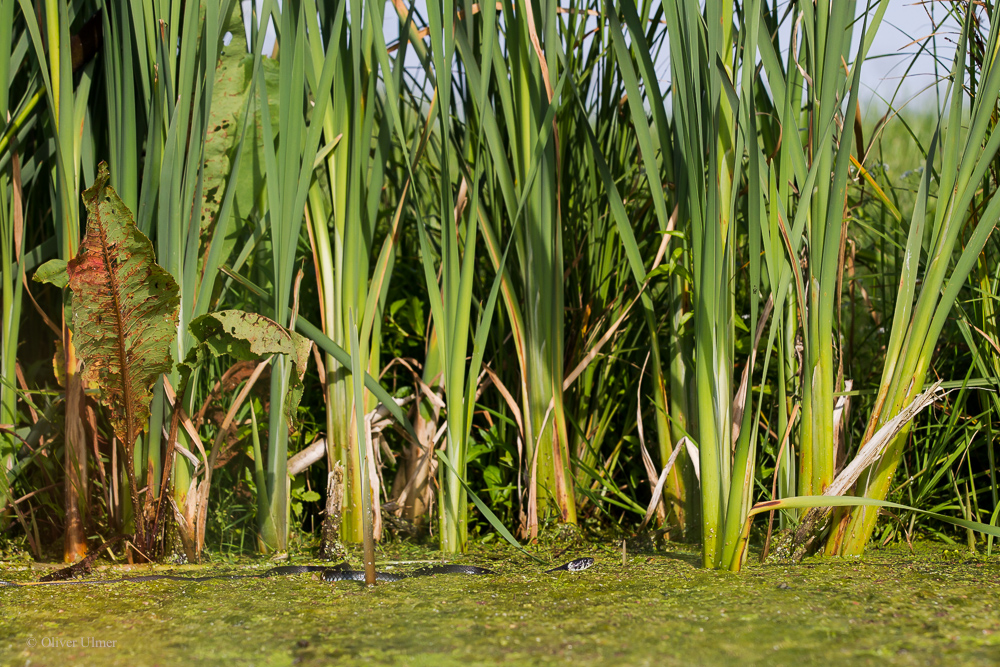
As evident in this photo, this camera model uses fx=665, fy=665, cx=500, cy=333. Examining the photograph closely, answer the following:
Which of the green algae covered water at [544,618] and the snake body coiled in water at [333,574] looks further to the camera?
the snake body coiled in water at [333,574]

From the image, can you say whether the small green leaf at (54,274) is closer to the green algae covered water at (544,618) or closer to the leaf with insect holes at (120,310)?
the leaf with insect holes at (120,310)

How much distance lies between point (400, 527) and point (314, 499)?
0.56 ft

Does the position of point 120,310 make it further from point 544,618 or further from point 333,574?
point 544,618

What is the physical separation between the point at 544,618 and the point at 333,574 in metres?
0.35

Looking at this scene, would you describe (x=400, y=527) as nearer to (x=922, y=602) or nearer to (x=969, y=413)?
(x=922, y=602)

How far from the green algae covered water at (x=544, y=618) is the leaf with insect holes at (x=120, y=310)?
0.28m

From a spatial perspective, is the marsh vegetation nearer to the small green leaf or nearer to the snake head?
the small green leaf

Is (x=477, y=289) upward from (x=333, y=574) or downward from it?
upward

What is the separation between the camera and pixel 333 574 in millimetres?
963

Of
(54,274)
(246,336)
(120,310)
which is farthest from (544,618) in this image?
(54,274)

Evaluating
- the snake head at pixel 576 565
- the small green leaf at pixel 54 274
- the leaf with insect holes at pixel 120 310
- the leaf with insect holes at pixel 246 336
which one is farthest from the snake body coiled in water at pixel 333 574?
the small green leaf at pixel 54 274

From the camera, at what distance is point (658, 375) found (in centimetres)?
116

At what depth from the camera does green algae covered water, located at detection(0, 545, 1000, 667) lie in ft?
2.15

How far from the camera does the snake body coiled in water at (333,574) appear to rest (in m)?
0.96
